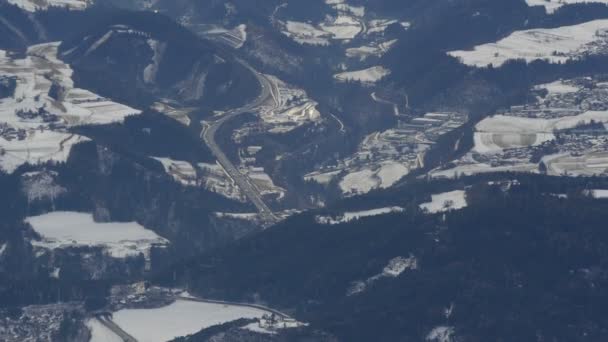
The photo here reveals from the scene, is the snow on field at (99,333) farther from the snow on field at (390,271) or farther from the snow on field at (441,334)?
the snow on field at (441,334)

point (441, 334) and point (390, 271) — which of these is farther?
point (390, 271)

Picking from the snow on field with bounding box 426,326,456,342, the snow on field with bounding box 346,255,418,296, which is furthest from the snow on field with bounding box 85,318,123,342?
the snow on field with bounding box 426,326,456,342

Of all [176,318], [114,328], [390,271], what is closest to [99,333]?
[114,328]

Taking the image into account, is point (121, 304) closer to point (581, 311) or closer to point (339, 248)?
point (339, 248)

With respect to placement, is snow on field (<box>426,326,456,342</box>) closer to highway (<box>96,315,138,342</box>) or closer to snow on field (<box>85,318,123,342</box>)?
highway (<box>96,315,138,342</box>)

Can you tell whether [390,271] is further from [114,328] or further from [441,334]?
[114,328]

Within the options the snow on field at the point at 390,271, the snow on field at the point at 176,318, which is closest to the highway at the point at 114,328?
the snow on field at the point at 176,318

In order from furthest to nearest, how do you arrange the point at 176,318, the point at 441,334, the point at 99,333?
the point at 176,318, the point at 99,333, the point at 441,334
